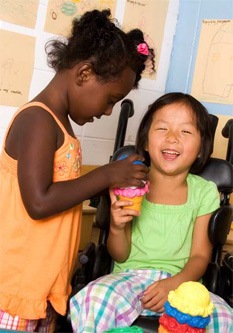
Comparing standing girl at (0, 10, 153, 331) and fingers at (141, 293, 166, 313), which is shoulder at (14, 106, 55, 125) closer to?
→ standing girl at (0, 10, 153, 331)

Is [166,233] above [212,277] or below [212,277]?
above

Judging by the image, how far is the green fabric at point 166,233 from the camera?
1604 millimetres

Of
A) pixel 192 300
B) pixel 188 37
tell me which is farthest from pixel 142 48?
pixel 188 37

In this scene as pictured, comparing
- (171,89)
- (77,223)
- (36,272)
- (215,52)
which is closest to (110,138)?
(171,89)

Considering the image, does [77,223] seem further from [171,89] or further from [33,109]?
[171,89]

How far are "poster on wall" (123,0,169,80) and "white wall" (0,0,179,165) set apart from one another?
35 mm

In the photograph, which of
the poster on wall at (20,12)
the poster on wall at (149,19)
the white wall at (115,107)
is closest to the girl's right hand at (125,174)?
the white wall at (115,107)

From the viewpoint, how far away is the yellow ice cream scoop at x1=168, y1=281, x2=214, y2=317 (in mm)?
869

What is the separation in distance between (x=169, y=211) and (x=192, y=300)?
778 millimetres

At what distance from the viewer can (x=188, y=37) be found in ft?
9.23

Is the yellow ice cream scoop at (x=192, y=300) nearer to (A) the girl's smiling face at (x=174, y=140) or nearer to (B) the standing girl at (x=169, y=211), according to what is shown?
(B) the standing girl at (x=169, y=211)

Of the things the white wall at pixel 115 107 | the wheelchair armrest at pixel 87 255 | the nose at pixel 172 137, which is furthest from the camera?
the white wall at pixel 115 107

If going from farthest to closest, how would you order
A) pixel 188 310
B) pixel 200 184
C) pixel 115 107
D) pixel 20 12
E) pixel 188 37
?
pixel 188 37
pixel 115 107
pixel 20 12
pixel 200 184
pixel 188 310

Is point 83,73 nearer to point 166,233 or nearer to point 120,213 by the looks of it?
point 120,213
